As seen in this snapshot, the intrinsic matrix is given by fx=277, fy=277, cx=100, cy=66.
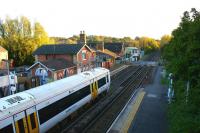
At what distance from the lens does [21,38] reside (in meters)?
60.8

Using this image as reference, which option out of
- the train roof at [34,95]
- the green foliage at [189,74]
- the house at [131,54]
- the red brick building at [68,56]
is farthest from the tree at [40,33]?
the green foliage at [189,74]

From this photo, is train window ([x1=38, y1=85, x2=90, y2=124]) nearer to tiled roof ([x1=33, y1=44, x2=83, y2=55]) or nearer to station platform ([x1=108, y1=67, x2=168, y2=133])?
station platform ([x1=108, y1=67, x2=168, y2=133])

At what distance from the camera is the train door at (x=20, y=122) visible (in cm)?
1327

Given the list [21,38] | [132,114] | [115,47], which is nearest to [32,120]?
[132,114]

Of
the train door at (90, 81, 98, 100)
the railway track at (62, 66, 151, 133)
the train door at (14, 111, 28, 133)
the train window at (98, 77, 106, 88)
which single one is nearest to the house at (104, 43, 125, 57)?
the railway track at (62, 66, 151, 133)

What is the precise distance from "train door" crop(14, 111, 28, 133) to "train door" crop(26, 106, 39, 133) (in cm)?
37

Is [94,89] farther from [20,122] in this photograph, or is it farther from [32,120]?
[20,122]

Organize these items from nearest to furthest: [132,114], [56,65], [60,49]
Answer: [132,114], [56,65], [60,49]

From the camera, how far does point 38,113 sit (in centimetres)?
1532

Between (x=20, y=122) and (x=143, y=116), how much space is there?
1041cm

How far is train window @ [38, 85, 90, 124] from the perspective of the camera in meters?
15.9

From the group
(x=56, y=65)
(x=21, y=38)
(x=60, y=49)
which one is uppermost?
(x=21, y=38)

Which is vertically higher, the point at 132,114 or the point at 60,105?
the point at 60,105

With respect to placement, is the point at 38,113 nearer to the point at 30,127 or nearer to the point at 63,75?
the point at 30,127
